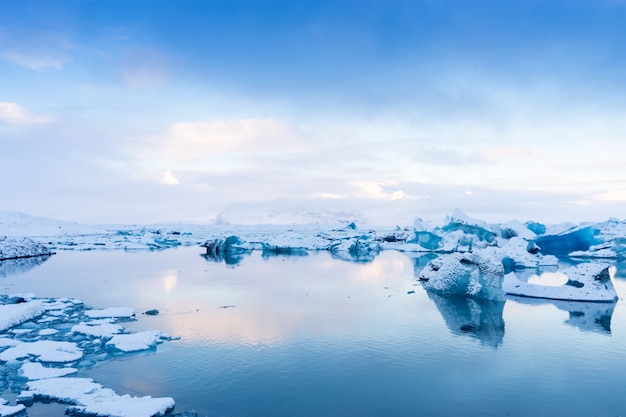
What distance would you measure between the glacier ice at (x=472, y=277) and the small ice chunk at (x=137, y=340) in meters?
6.96

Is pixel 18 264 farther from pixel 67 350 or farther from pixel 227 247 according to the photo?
pixel 67 350

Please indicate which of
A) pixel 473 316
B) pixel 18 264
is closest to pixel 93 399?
pixel 473 316

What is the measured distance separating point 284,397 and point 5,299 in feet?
26.3

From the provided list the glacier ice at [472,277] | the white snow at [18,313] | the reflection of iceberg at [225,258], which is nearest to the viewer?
the white snow at [18,313]

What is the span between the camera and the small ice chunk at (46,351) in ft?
20.6

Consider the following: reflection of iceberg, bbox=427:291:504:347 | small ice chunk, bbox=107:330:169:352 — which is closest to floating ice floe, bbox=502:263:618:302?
reflection of iceberg, bbox=427:291:504:347

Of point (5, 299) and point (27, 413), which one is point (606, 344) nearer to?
point (27, 413)

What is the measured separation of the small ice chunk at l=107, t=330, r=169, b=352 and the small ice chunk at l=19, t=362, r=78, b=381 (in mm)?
976

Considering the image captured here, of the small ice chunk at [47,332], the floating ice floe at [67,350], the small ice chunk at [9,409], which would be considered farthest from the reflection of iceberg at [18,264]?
the small ice chunk at [9,409]

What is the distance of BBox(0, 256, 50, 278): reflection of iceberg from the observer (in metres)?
16.4

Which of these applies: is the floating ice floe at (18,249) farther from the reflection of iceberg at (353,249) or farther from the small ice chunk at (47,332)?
the small ice chunk at (47,332)

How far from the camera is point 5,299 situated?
10.6 metres

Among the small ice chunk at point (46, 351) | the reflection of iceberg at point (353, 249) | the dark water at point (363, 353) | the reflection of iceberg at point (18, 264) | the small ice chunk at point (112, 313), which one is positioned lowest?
the dark water at point (363, 353)

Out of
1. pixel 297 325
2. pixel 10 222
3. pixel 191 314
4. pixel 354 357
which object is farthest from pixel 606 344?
pixel 10 222
